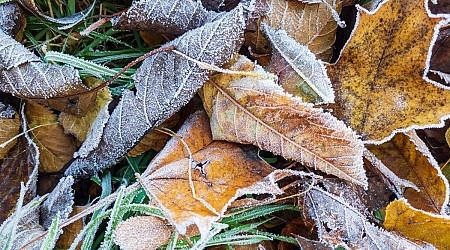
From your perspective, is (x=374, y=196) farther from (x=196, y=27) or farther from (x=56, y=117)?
(x=56, y=117)

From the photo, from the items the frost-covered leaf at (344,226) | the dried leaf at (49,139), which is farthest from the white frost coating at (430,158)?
the dried leaf at (49,139)

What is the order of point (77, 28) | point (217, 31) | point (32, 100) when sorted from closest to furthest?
point (217, 31) → point (32, 100) → point (77, 28)

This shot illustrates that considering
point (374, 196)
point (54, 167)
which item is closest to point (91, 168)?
point (54, 167)

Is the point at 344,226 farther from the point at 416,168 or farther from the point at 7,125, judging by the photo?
the point at 7,125

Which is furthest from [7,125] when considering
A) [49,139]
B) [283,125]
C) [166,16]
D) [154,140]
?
[283,125]

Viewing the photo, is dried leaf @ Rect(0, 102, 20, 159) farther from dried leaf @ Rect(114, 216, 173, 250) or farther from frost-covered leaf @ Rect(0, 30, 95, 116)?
dried leaf @ Rect(114, 216, 173, 250)

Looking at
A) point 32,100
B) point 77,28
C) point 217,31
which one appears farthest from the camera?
point 77,28
